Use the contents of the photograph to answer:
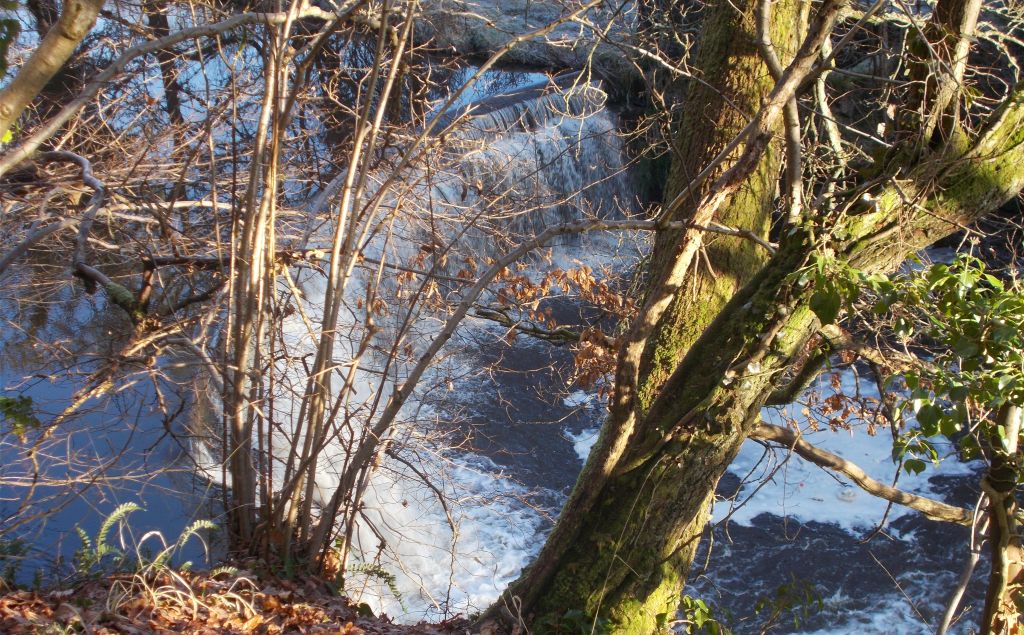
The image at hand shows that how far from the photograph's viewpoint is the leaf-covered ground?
3.01 metres

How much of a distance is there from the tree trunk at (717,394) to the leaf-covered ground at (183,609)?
102 centimetres

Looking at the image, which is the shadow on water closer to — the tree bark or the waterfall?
the waterfall

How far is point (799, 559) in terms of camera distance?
8.01 meters

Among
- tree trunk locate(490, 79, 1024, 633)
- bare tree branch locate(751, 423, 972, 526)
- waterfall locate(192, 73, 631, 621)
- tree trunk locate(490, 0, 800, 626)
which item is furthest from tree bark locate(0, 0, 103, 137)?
tree trunk locate(490, 0, 800, 626)

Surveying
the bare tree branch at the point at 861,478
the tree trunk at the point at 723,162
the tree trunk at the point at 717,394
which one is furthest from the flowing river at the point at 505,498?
the tree trunk at the point at 717,394

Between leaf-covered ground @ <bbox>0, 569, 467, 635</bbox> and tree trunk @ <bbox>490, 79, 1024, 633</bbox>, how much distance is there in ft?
3.36

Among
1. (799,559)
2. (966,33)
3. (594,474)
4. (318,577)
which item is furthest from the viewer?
(799,559)

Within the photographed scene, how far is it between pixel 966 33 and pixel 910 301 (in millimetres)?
1543

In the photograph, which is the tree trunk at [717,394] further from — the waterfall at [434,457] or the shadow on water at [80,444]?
the shadow on water at [80,444]

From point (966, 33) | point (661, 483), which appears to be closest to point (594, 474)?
point (661, 483)

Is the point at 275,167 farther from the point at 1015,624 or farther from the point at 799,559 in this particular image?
the point at 799,559

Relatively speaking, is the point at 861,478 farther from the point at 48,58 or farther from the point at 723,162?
the point at 48,58

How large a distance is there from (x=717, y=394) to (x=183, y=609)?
2338mm

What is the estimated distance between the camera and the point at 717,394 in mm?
3395
